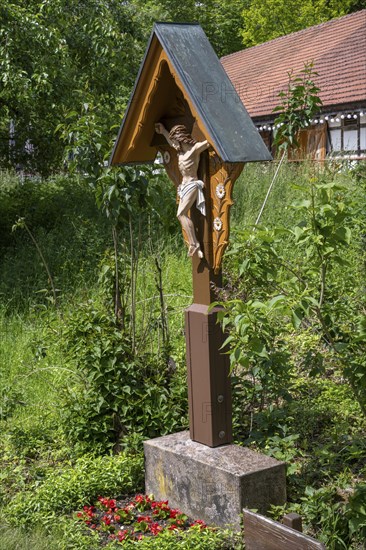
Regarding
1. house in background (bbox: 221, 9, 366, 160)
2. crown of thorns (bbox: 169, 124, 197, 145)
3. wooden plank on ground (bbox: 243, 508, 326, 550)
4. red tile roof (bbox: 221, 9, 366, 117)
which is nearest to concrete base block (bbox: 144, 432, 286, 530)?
wooden plank on ground (bbox: 243, 508, 326, 550)

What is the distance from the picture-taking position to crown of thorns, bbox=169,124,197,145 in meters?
4.54

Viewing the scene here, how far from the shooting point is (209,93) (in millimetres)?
4430

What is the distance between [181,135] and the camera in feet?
14.9

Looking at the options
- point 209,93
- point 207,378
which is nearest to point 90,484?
point 207,378

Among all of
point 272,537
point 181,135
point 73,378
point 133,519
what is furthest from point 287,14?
point 272,537

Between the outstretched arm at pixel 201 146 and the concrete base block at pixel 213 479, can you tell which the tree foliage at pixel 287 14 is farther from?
the concrete base block at pixel 213 479

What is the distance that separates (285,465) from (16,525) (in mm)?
1489

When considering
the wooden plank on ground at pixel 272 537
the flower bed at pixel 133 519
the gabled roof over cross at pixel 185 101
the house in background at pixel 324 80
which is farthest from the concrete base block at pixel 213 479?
the house in background at pixel 324 80

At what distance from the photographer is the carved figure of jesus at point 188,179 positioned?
177 inches

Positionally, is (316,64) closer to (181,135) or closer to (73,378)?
(73,378)

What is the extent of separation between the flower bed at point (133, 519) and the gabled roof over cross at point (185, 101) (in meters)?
1.97

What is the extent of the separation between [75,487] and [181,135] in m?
2.11

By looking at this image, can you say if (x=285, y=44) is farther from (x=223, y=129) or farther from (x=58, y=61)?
(x=223, y=129)

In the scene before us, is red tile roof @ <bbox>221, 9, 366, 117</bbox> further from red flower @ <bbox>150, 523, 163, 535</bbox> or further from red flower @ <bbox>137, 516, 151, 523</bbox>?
red flower @ <bbox>150, 523, 163, 535</bbox>
